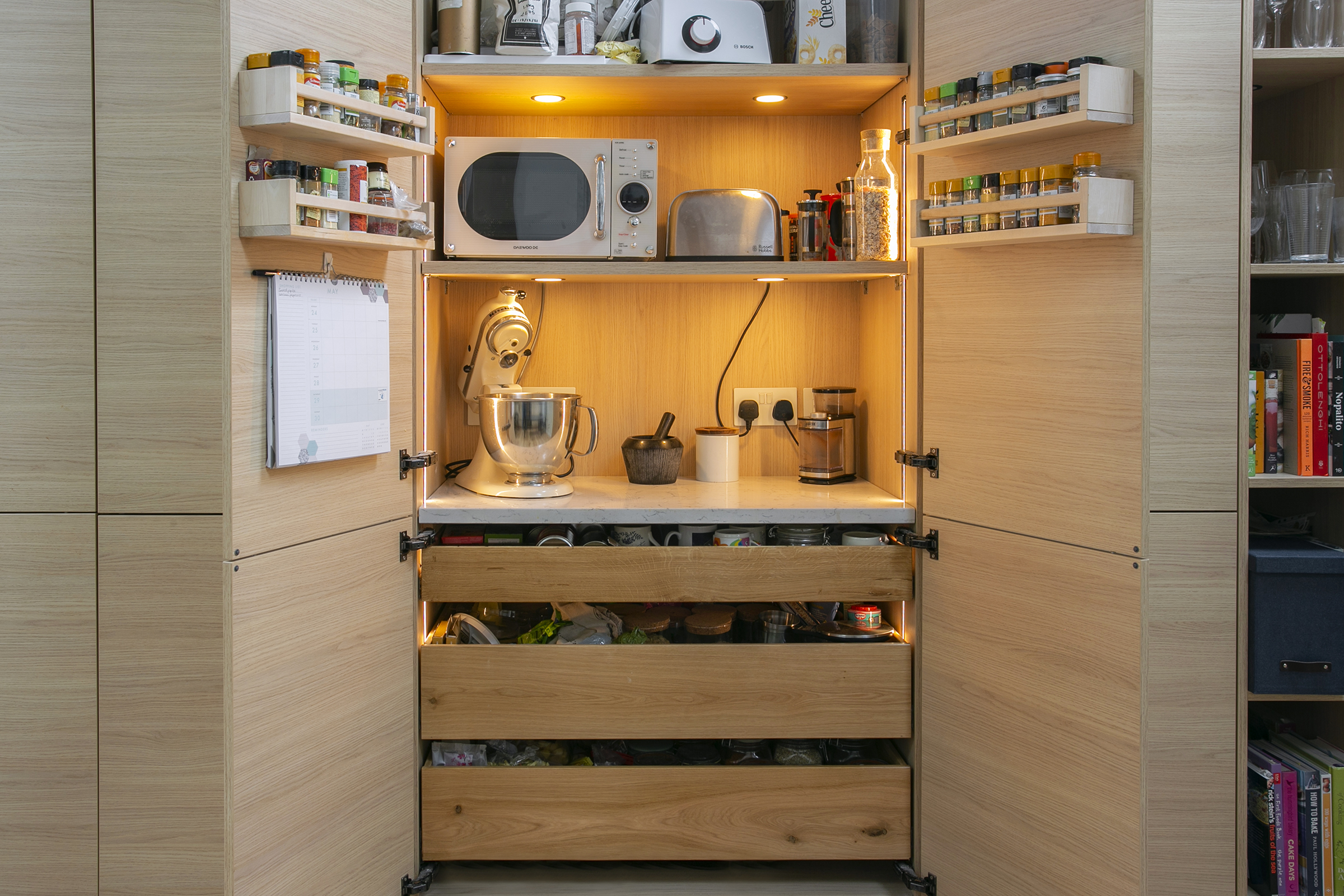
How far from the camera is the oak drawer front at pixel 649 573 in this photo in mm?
1950

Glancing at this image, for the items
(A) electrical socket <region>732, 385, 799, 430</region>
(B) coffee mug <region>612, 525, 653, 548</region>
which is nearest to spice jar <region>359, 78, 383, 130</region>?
(B) coffee mug <region>612, 525, 653, 548</region>

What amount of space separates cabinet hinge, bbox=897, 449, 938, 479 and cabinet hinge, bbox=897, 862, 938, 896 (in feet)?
2.67

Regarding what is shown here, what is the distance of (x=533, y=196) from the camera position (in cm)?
207

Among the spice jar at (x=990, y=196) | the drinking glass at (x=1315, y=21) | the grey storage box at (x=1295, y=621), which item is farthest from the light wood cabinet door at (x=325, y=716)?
the drinking glass at (x=1315, y=21)

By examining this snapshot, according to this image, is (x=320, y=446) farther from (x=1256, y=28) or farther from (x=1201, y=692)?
(x=1256, y=28)

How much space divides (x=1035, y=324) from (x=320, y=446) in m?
1.25

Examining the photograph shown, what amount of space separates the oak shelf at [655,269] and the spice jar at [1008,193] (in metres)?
0.36

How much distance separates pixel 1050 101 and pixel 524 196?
107cm

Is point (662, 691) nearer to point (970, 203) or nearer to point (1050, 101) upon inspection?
point (970, 203)

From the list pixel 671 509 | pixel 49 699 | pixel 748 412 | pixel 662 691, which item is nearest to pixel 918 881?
pixel 662 691

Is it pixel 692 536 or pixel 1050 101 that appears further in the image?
pixel 692 536

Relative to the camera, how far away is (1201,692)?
1.54 metres

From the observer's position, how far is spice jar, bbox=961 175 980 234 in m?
1.66

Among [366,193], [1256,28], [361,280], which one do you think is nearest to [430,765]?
[361,280]
